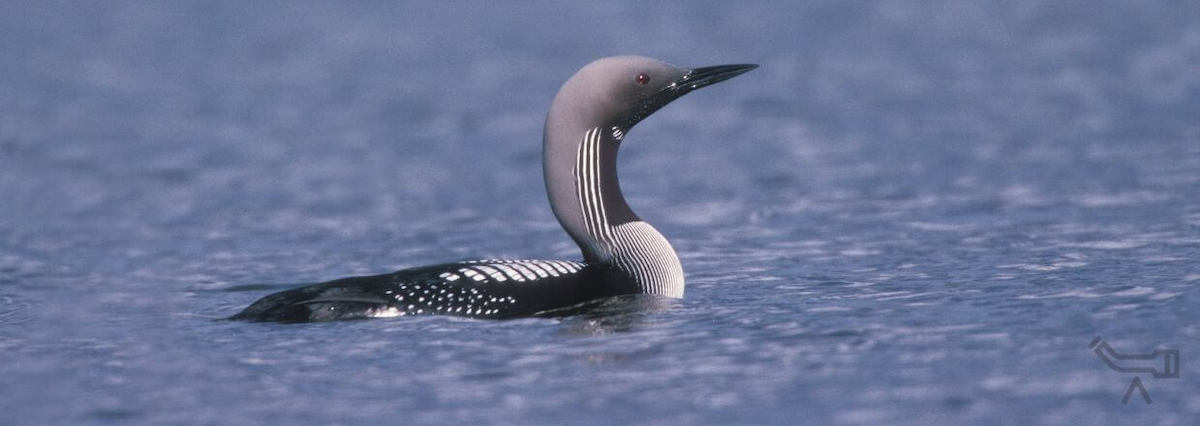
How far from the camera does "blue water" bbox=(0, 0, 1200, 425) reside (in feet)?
16.2

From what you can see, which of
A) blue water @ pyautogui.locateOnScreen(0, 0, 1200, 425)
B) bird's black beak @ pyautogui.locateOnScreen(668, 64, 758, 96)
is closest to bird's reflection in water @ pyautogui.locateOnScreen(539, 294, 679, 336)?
blue water @ pyautogui.locateOnScreen(0, 0, 1200, 425)

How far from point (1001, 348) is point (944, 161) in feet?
13.9

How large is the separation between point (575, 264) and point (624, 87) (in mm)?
532

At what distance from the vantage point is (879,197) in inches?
328

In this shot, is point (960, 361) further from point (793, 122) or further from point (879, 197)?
point (793, 122)

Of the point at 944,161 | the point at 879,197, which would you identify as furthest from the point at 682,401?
the point at 944,161

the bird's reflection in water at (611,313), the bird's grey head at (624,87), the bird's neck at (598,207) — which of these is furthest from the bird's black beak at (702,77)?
the bird's reflection in water at (611,313)

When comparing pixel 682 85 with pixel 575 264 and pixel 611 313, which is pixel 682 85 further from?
pixel 611 313

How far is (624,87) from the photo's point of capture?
598 centimetres

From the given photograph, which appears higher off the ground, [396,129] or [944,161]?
[396,129]

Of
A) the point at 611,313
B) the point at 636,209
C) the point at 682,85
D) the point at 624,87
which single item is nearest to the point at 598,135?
the point at 624,87

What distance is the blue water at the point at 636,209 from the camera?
493 centimetres

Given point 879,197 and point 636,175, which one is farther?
point 636,175

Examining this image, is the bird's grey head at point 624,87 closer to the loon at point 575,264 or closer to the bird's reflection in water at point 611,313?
the loon at point 575,264
